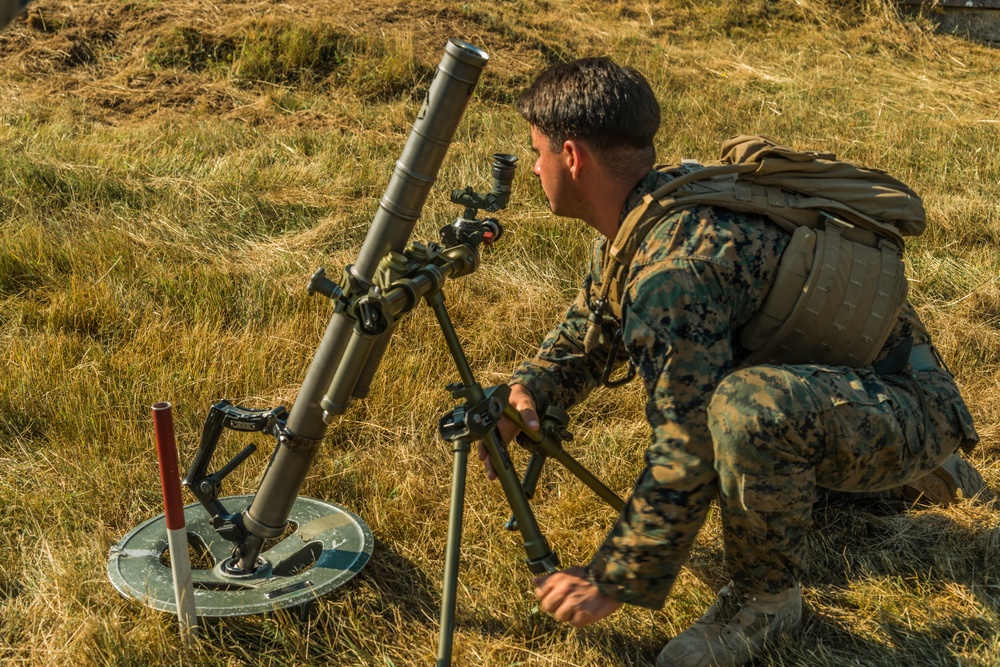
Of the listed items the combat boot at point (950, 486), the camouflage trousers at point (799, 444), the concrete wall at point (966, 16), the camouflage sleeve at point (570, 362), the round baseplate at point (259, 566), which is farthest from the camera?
the concrete wall at point (966, 16)

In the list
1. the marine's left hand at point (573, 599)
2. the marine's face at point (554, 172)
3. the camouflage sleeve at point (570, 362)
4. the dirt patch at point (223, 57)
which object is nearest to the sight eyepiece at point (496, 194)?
the marine's face at point (554, 172)

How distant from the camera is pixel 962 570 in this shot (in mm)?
3533

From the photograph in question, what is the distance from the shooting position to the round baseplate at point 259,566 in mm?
3184

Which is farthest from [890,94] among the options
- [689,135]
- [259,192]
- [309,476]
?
[309,476]

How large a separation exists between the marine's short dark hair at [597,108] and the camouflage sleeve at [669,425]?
1.68ft

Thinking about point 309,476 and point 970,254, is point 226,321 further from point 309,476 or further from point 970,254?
point 970,254

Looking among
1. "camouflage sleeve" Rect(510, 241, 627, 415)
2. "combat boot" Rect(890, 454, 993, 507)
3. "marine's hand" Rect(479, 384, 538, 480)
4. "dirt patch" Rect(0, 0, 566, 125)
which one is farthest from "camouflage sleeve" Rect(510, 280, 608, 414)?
"dirt patch" Rect(0, 0, 566, 125)

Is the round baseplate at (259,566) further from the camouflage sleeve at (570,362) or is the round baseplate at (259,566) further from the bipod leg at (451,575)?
the camouflage sleeve at (570,362)

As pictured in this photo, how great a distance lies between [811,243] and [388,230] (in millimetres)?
1255

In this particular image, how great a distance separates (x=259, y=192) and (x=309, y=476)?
10.0ft

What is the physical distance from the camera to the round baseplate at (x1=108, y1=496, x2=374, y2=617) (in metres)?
3.18

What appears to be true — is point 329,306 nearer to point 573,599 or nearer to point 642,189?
point 642,189

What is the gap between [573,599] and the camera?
263 cm

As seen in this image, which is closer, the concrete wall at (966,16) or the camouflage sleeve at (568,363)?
the camouflage sleeve at (568,363)
